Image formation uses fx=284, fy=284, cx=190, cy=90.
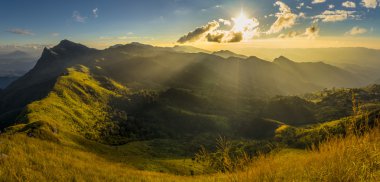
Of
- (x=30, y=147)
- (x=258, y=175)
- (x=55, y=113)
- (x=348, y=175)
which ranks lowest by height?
(x=55, y=113)

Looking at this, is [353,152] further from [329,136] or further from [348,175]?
[329,136]

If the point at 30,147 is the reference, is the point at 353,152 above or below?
above

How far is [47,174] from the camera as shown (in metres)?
8.09

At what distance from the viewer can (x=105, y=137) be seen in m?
199

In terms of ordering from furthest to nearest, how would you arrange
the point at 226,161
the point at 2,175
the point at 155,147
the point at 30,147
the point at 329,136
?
1. the point at 155,147
2. the point at 30,147
3. the point at 329,136
4. the point at 2,175
5. the point at 226,161

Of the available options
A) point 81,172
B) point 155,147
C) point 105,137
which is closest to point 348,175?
point 81,172

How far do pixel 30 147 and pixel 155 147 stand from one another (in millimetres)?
152367

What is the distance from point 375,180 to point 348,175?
50 cm

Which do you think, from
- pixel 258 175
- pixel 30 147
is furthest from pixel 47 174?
pixel 258 175

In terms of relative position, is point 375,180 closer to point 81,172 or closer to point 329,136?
point 329,136

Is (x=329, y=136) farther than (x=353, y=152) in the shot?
Result: Yes

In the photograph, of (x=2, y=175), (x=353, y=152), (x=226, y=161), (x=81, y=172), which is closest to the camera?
(x=353, y=152)

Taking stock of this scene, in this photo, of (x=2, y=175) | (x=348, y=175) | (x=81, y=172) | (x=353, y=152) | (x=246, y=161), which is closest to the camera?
(x=348, y=175)

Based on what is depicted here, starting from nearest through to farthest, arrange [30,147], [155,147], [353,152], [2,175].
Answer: [353,152] < [2,175] < [30,147] < [155,147]
